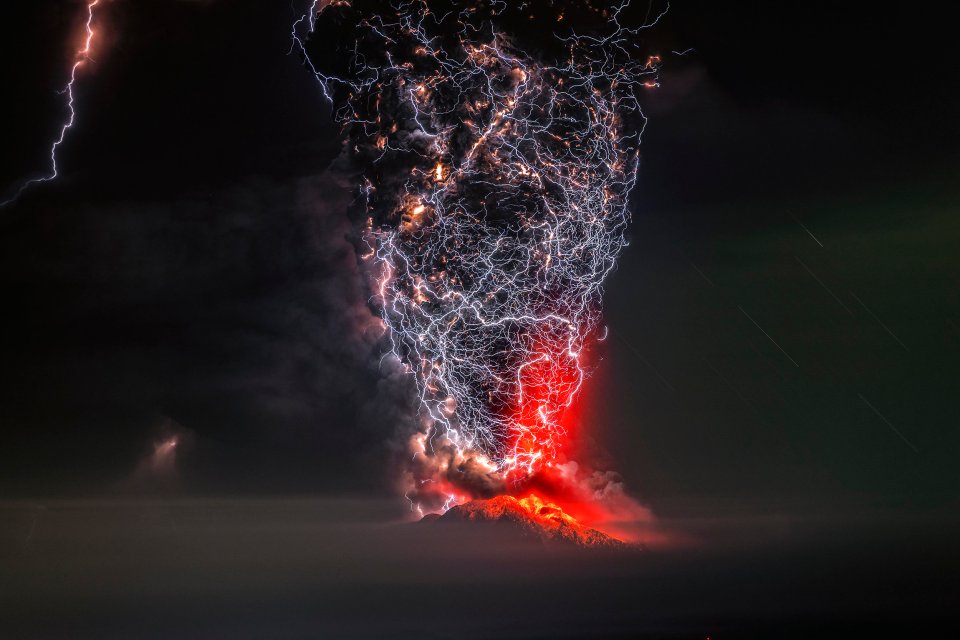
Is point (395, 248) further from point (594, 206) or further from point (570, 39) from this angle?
point (570, 39)

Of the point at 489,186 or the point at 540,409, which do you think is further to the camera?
the point at 540,409

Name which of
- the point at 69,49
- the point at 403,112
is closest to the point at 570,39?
the point at 403,112

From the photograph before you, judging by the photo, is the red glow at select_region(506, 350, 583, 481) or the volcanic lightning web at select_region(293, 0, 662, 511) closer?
the volcanic lightning web at select_region(293, 0, 662, 511)

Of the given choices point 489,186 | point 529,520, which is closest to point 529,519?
point 529,520

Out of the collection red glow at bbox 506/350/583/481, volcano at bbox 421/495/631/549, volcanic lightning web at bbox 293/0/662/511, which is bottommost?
volcano at bbox 421/495/631/549

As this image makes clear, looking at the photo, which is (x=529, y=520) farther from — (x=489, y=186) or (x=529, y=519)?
(x=489, y=186)

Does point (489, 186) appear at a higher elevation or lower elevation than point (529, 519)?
higher
